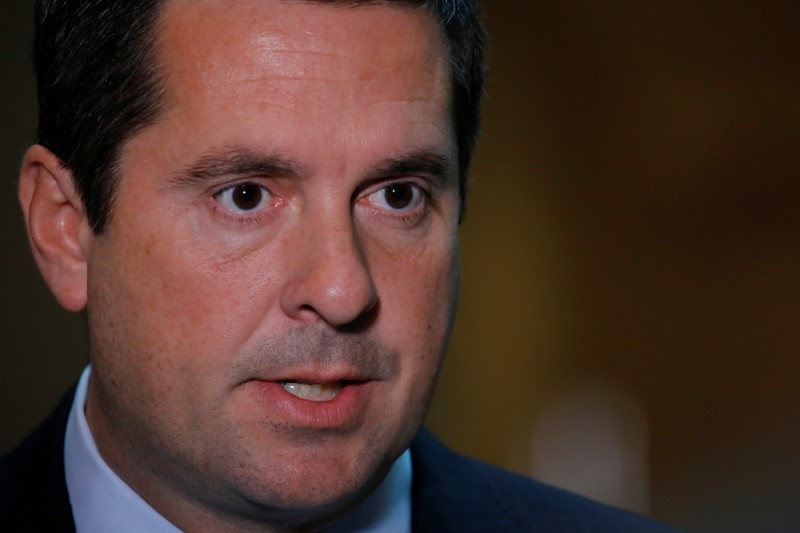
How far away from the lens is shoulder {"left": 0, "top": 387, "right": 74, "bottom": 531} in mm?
1792

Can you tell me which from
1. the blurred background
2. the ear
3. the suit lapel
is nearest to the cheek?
the suit lapel

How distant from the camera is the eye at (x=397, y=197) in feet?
5.47

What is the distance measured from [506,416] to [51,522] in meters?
3.01

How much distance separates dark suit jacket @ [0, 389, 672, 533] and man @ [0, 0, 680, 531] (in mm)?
43

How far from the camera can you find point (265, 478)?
62.1 inches

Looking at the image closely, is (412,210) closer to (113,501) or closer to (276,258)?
(276,258)

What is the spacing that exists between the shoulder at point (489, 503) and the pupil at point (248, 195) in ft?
2.04

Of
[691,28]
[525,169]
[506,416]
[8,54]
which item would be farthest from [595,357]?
[8,54]

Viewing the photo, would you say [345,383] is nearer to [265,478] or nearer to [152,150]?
[265,478]

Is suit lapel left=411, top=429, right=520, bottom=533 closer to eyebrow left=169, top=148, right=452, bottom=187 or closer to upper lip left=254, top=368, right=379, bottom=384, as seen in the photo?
upper lip left=254, top=368, right=379, bottom=384

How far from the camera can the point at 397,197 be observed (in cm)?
169

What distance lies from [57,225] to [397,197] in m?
0.53

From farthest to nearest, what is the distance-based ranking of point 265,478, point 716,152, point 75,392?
point 716,152 < point 75,392 < point 265,478

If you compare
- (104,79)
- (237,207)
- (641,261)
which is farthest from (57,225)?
(641,261)
